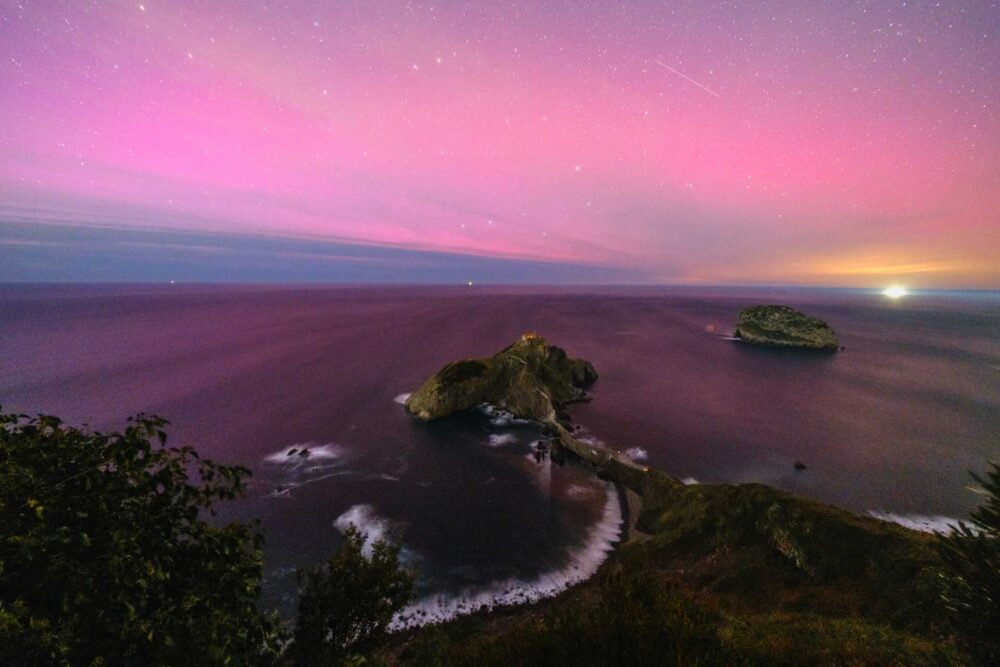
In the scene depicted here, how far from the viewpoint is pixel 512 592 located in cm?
2466

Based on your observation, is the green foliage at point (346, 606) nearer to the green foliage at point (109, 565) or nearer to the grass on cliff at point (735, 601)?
the grass on cliff at point (735, 601)

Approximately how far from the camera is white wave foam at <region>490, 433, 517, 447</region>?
4556cm

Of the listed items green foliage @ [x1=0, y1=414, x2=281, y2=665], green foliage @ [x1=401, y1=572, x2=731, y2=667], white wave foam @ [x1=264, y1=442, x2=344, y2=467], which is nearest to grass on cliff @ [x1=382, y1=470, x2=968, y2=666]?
green foliage @ [x1=401, y1=572, x2=731, y2=667]

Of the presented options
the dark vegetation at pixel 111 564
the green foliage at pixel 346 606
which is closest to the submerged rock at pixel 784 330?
the green foliage at pixel 346 606

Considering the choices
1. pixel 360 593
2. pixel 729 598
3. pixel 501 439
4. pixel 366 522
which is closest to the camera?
pixel 360 593

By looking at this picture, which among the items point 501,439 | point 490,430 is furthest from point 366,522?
point 490,430

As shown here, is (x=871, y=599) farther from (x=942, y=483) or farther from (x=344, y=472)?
(x=344, y=472)

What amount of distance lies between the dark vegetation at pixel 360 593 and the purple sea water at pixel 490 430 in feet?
31.4

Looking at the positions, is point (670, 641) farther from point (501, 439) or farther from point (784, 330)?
point (784, 330)

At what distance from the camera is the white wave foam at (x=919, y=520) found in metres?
32.0

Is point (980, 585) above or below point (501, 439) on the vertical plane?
above

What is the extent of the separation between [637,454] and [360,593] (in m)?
37.9

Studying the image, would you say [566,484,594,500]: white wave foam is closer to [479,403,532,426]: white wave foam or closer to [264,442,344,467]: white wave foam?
[479,403,532,426]: white wave foam

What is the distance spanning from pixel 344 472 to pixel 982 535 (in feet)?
140
